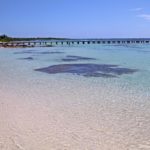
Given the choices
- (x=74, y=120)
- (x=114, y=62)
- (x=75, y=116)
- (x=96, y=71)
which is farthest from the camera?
(x=114, y=62)

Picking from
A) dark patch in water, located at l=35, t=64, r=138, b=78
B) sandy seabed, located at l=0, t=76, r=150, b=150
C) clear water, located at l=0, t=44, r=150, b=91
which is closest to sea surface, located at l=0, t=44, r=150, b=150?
sandy seabed, located at l=0, t=76, r=150, b=150

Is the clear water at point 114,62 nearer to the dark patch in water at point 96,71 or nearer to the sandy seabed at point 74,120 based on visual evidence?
the dark patch in water at point 96,71

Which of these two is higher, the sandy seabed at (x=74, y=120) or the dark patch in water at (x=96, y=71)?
the dark patch in water at (x=96, y=71)

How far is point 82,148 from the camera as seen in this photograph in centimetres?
622

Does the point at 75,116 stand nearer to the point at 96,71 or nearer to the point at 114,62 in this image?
the point at 96,71

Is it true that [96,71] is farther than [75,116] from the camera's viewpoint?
Yes

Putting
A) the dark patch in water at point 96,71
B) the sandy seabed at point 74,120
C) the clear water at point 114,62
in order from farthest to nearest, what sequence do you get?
the dark patch in water at point 96,71, the clear water at point 114,62, the sandy seabed at point 74,120

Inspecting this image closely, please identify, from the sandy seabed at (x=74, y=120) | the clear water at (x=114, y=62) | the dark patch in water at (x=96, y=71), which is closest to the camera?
the sandy seabed at (x=74, y=120)

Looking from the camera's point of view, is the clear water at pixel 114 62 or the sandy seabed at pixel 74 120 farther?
the clear water at pixel 114 62

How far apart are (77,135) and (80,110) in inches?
98.4

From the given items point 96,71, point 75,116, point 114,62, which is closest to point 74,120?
point 75,116

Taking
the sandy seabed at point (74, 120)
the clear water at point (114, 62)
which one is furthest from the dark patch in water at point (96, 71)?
the sandy seabed at point (74, 120)

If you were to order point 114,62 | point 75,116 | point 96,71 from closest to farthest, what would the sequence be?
point 75,116 → point 96,71 → point 114,62

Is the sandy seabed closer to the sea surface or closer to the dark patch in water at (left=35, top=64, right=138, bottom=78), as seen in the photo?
the sea surface
